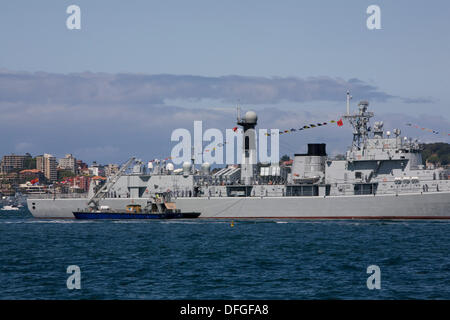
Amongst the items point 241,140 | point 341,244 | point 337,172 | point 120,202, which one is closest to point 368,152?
point 337,172

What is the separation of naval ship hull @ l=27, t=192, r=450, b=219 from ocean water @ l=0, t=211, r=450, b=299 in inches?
87.9

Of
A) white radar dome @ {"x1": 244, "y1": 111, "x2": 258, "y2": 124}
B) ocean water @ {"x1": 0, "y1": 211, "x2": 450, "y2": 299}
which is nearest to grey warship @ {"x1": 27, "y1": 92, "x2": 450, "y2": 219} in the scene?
white radar dome @ {"x1": 244, "y1": 111, "x2": 258, "y2": 124}

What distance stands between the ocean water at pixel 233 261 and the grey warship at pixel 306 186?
3.94 m

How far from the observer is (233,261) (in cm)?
3706

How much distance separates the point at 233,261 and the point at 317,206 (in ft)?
106

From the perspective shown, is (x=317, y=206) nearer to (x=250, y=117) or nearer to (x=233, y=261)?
(x=250, y=117)

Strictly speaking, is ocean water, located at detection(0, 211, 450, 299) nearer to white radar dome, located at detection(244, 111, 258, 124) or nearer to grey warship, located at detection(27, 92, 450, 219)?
grey warship, located at detection(27, 92, 450, 219)

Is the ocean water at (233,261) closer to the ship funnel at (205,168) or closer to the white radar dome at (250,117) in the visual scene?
the ship funnel at (205,168)

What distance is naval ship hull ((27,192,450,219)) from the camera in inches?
2470

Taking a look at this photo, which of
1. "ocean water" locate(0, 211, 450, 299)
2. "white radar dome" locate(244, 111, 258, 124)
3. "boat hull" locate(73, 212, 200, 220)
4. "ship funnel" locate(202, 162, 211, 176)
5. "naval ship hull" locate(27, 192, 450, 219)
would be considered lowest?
"ocean water" locate(0, 211, 450, 299)

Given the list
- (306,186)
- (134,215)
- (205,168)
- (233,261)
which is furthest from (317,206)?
(233,261)

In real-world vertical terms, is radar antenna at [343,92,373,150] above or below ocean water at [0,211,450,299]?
above
